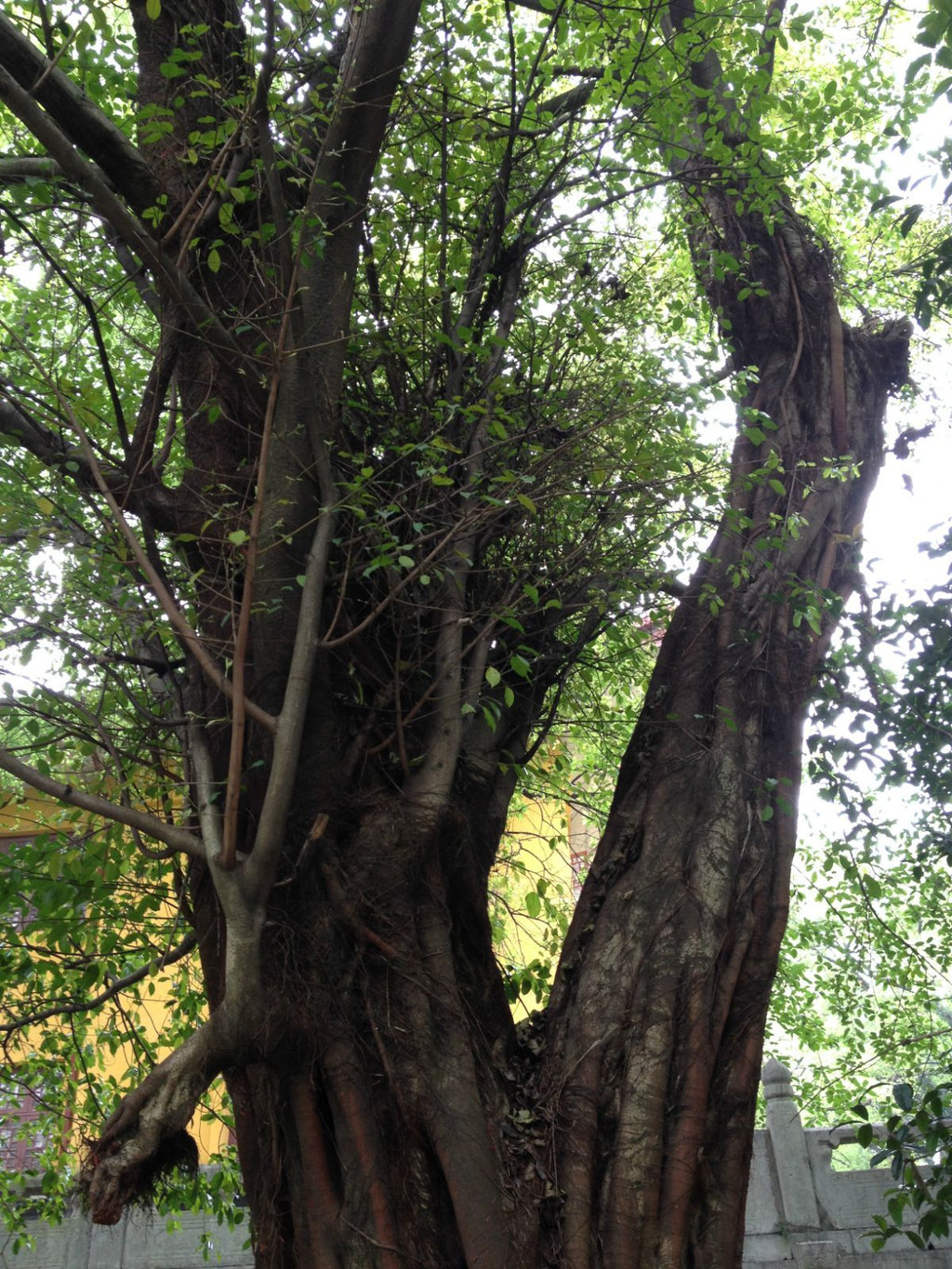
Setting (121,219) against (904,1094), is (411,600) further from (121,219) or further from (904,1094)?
(904,1094)

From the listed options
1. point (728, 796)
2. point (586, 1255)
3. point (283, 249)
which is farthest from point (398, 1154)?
point (283, 249)

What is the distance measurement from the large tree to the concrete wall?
2843mm

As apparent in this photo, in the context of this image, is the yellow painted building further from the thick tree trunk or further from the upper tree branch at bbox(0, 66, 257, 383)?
the upper tree branch at bbox(0, 66, 257, 383)

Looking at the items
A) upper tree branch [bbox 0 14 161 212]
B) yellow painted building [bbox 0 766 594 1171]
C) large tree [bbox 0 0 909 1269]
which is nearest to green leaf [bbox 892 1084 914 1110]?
large tree [bbox 0 0 909 1269]

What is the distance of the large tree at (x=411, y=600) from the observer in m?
3.23

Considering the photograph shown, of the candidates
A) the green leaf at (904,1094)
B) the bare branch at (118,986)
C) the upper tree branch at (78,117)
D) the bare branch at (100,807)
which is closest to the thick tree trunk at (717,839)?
the green leaf at (904,1094)

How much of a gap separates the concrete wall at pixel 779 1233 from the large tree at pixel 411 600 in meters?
2.84

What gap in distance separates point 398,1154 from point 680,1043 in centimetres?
93

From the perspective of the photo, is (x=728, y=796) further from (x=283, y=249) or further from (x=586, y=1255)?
(x=283, y=249)

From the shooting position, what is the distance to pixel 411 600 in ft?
13.4

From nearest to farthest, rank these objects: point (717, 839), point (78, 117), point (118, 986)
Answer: point (78, 117)
point (717, 839)
point (118, 986)

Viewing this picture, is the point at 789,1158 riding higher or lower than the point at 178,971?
lower

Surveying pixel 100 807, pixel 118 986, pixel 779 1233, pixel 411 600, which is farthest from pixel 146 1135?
pixel 779 1233

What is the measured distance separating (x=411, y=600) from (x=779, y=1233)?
524 centimetres
